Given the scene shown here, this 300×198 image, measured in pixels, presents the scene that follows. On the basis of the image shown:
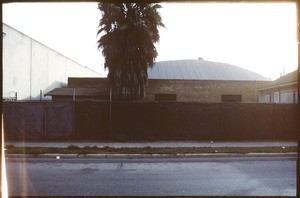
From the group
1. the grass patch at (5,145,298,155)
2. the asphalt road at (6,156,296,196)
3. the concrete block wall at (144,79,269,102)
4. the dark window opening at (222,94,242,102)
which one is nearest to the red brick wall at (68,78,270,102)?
the concrete block wall at (144,79,269,102)

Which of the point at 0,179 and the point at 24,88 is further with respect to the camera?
the point at 24,88

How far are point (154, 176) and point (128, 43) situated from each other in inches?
762

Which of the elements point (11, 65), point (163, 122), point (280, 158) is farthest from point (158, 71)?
point (280, 158)

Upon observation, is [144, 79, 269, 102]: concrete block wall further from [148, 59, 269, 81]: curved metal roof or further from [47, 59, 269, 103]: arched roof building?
[148, 59, 269, 81]: curved metal roof

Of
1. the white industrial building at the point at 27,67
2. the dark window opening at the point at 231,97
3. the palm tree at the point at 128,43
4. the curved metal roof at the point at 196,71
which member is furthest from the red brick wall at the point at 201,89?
the white industrial building at the point at 27,67

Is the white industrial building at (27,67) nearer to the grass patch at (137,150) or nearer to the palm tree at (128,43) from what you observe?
the palm tree at (128,43)

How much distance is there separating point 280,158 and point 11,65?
2744cm

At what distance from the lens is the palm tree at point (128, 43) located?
2694 centimetres

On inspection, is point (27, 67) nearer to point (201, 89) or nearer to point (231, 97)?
point (201, 89)

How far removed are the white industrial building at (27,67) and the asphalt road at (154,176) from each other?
1850 centimetres

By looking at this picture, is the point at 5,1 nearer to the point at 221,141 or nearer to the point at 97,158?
the point at 97,158

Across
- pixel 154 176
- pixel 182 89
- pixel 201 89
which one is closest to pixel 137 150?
pixel 154 176

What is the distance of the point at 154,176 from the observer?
29.4ft

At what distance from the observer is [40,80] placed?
134 ft
